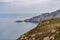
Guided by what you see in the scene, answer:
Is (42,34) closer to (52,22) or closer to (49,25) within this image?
(49,25)

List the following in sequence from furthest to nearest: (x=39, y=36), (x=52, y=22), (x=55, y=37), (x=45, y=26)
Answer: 1. (x=52, y=22)
2. (x=45, y=26)
3. (x=39, y=36)
4. (x=55, y=37)

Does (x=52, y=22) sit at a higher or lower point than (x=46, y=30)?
higher

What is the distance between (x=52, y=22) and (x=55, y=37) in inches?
310

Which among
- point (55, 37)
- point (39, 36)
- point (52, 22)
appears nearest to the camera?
point (55, 37)

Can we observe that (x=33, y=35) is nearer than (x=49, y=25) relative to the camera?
Yes

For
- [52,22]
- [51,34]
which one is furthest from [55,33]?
[52,22]

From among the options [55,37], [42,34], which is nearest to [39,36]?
[42,34]

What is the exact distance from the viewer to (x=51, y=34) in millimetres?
29438

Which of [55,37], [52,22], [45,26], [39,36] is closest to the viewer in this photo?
[55,37]

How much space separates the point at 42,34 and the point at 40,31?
5.15 ft

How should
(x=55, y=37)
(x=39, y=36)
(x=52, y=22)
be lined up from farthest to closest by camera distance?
(x=52, y=22) < (x=39, y=36) < (x=55, y=37)

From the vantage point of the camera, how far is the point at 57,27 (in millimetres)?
31703

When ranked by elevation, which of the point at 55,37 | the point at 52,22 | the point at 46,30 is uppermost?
the point at 52,22

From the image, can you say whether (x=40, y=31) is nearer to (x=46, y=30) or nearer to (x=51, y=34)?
(x=46, y=30)
